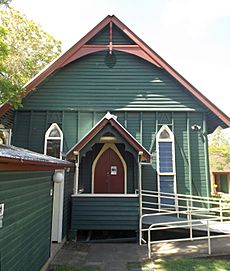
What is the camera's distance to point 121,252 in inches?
222

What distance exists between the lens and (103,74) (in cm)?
916

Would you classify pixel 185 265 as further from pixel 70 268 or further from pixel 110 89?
pixel 110 89

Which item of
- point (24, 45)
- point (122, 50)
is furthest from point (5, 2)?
point (24, 45)

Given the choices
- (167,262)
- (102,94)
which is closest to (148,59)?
(102,94)

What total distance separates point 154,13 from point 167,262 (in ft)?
27.6

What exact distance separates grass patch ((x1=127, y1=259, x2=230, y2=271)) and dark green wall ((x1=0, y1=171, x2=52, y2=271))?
2112 millimetres

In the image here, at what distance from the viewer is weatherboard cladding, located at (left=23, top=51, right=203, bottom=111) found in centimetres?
A: 890

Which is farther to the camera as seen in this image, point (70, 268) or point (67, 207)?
point (67, 207)

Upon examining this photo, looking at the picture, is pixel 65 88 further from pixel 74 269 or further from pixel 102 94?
A: pixel 74 269

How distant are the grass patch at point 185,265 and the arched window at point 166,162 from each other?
3.40 m

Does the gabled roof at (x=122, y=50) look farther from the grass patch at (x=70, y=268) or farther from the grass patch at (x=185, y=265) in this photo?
the grass patch at (x=70, y=268)

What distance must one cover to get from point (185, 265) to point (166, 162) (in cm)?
437

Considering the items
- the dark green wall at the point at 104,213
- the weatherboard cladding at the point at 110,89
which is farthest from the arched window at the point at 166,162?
the dark green wall at the point at 104,213

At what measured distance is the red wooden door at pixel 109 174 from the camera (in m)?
8.34
